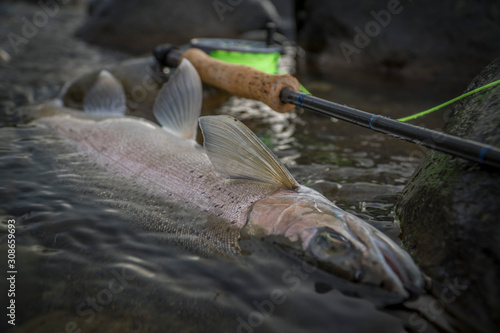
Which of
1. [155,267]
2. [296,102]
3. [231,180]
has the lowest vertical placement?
[155,267]

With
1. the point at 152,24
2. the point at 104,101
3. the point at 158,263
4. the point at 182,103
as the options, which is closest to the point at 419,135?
the point at 158,263

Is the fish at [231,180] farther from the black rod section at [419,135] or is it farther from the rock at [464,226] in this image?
the black rod section at [419,135]

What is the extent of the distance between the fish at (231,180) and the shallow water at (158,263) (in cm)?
8

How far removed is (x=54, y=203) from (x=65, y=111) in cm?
159

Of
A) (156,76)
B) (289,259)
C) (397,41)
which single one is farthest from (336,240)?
(397,41)

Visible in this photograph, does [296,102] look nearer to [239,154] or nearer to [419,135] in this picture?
[239,154]

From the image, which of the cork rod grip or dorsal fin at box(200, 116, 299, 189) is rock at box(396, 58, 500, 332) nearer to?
dorsal fin at box(200, 116, 299, 189)

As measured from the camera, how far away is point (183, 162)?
2881mm

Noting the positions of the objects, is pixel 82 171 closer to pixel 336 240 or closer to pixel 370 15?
pixel 336 240

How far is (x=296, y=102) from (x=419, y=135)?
1086 millimetres

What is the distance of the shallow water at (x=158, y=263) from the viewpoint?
1.82 m

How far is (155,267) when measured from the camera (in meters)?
2.15

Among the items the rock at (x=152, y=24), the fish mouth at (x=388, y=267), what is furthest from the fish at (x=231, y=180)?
the rock at (x=152, y=24)

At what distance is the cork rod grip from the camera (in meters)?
3.11
